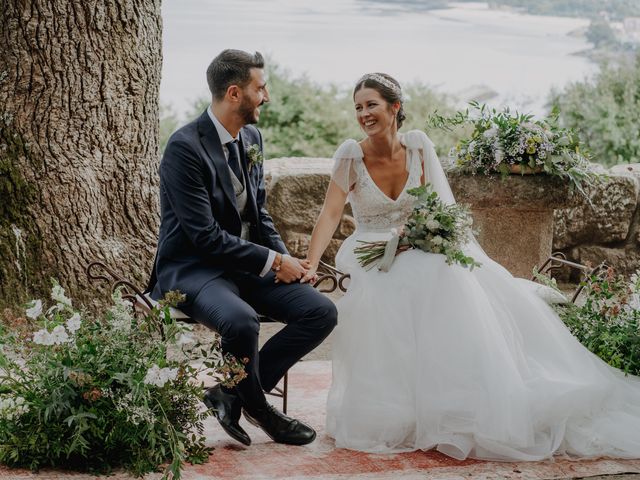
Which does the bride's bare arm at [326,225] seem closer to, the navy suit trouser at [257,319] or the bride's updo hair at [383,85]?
the navy suit trouser at [257,319]

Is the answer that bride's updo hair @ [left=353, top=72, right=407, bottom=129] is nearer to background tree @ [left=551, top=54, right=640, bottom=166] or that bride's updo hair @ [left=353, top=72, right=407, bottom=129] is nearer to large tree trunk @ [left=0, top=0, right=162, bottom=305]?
large tree trunk @ [left=0, top=0, right=162, bottom=305]

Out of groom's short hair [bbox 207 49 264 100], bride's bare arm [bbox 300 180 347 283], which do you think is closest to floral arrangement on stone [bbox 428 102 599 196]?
bride's bare arm [bbox 300 180 347 283]

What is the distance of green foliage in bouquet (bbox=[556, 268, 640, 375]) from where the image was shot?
12.9 ft

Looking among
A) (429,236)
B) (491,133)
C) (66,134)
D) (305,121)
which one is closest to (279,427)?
(429,236)

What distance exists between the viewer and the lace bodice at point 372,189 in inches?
165

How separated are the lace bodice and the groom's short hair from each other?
2.23ft

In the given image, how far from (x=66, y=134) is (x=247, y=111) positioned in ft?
4.90

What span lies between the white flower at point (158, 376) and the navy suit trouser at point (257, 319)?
35 centimetres

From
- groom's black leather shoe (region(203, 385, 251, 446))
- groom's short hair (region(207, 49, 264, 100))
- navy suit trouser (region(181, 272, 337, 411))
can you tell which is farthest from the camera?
groom's short hair (region(207, 49, 264, 100))

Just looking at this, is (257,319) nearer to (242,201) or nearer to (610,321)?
(242,201)

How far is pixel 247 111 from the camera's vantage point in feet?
12.3

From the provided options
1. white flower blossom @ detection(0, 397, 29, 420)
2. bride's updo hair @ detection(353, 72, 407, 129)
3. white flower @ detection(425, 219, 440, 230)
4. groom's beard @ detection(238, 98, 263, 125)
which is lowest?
white flower blossom @ detection(0, 397, 29, 420)

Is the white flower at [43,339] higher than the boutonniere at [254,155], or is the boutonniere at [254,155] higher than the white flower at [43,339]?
the boutonniere at [254,155]

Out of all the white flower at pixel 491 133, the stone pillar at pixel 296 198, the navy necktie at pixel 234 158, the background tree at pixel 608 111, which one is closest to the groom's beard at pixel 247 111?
the navy necktie at pixel 234 158
